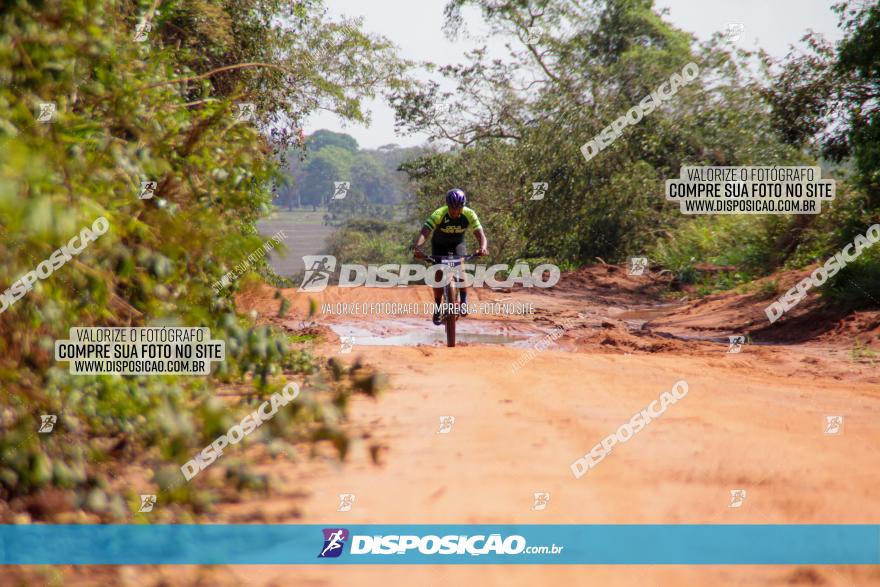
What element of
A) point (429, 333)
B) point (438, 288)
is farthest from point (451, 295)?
point (429, 333)

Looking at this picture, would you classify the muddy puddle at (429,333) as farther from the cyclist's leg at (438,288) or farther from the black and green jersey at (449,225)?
the black and green jersey at (449,225)

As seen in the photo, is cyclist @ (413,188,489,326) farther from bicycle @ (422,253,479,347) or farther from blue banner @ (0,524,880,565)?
blue banner @ (0,524,880,565)

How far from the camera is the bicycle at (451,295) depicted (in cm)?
944

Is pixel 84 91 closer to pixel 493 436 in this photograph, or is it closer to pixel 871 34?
pixel 493 436

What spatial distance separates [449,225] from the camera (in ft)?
32.7

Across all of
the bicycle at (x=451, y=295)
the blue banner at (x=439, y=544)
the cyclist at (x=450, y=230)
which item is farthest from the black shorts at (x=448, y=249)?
the blue banner at (x=439, y=544)


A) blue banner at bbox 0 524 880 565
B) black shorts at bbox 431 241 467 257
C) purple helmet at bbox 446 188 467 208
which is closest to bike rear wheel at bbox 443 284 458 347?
black shorts at bbox 431 241 467 257

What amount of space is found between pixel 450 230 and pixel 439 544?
7.04 meters

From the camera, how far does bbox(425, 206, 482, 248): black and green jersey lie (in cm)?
984

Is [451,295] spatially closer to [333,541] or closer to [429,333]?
[429,333]

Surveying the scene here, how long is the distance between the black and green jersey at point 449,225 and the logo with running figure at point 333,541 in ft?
21.9

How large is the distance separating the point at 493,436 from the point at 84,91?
2.96 metres

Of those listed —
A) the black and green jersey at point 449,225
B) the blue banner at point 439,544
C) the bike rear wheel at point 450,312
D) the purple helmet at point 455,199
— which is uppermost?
the purple helmet at point 455,199

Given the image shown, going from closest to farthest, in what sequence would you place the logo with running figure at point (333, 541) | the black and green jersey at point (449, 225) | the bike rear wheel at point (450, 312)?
the logo with running figure at point (333, 541) < the bike rear wheel at point (450, 312) < the black and green jersey at point (449, 225)
